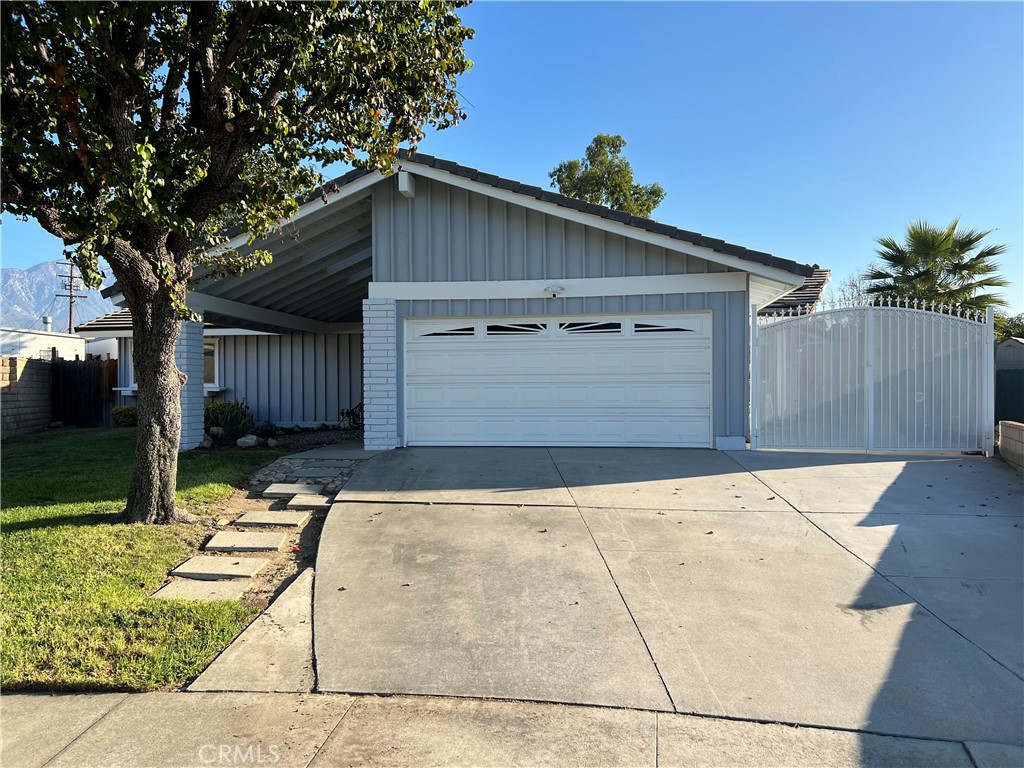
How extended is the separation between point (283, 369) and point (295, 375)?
375 millimetres

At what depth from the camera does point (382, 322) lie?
981 cm

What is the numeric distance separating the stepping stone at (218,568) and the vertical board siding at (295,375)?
1088 centimetres

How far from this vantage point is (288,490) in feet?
24.2

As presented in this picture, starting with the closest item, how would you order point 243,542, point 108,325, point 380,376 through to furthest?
1. point 243,542
2. point 380,376
3. point 108,325

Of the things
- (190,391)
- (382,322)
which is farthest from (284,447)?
(382,322)

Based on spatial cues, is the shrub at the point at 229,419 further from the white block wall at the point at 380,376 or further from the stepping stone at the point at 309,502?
the stepping stone at the point at 309,502

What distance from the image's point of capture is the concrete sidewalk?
2656mm

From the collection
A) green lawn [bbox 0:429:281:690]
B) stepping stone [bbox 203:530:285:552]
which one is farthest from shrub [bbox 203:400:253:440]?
stepping stone [bbox 203:530:285:552]

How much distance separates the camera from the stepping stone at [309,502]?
6.84 meters

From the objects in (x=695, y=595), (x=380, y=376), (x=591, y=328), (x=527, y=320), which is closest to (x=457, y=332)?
(x=527, y=320)

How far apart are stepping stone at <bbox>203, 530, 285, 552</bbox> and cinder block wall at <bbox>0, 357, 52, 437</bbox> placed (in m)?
11.6

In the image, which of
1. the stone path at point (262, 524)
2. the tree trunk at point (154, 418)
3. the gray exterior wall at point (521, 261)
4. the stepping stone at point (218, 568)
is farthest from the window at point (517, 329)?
the stepping stone at point (218, 568)

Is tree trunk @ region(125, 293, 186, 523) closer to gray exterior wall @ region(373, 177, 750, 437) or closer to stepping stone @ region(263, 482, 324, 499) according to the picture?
stepping stone @ region(263, 482, 324, 499)

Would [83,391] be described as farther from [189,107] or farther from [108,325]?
A: [189,107]
